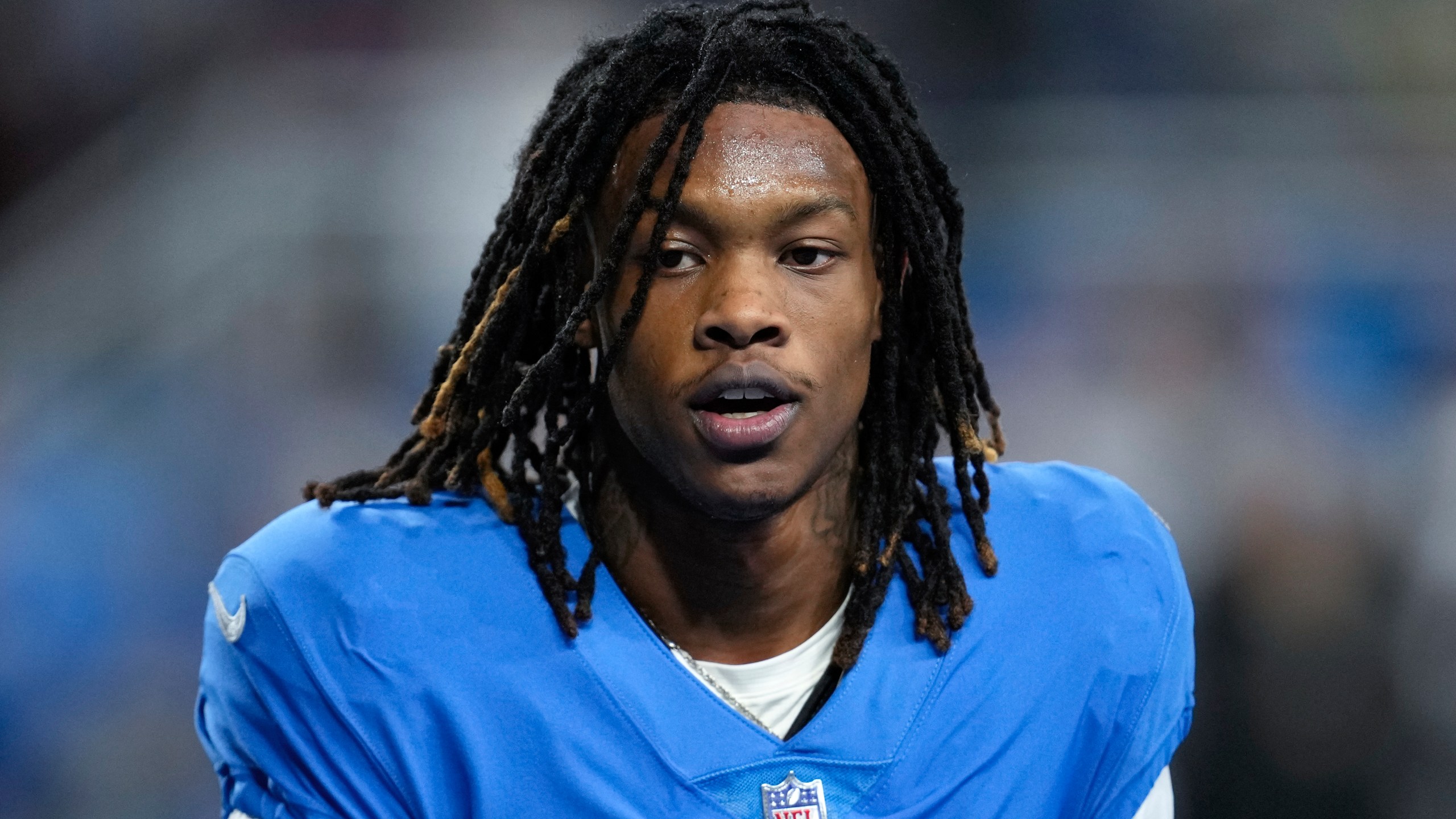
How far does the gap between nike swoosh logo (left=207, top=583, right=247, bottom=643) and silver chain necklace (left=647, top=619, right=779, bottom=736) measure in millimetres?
494

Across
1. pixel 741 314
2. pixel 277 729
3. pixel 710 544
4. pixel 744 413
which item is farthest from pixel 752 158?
pixel 277 729

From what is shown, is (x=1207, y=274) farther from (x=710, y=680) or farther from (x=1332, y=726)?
(x=710, y=680)

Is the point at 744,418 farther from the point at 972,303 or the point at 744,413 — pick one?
the point at 972,303

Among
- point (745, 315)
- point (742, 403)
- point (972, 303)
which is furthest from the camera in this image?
point (972, 303)

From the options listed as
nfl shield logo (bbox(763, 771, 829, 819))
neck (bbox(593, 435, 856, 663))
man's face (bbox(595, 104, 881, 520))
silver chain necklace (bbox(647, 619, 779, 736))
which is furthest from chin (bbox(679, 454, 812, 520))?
nfl shield logo (bbox(763, 771, 829, 819))

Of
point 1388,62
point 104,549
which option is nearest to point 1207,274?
point 1388,62

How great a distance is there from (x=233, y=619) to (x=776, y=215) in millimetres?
815

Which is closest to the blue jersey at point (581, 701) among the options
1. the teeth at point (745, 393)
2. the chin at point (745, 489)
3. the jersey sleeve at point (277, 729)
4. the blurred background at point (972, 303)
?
the jersey sleeve at point (277, 729)

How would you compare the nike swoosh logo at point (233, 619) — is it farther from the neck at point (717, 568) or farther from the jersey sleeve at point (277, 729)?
the neck at point (717, 568)

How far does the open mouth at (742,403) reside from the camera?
1642 mm

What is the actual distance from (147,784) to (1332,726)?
276 centimetres

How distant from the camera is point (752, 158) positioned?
167 cm

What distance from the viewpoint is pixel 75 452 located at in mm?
3617

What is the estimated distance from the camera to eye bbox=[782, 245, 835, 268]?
1.69 m
